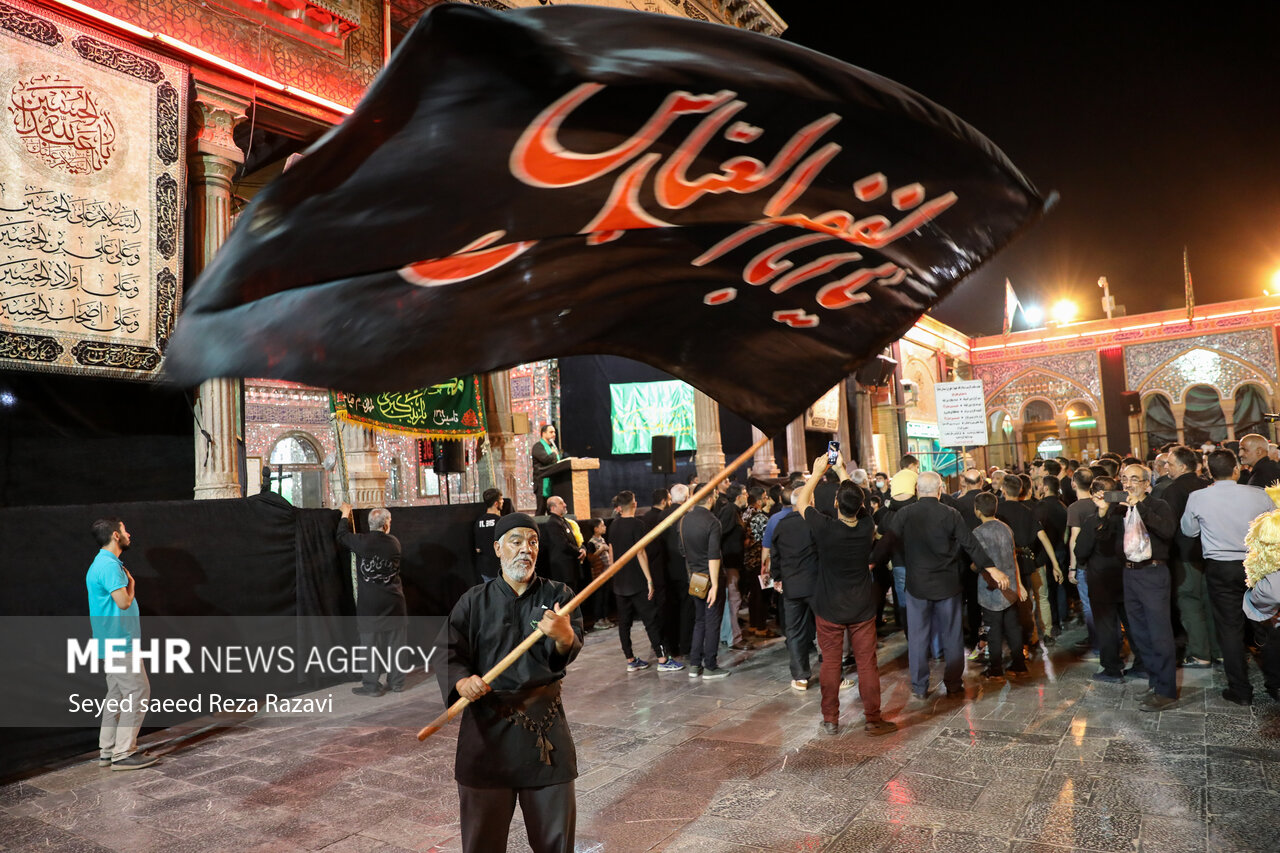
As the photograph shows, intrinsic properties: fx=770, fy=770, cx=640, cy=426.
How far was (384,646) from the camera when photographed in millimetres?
7637

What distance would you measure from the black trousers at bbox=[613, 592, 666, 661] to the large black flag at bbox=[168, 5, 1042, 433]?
18.4 feet

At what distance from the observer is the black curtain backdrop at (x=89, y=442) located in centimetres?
802

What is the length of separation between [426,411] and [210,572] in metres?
3.93

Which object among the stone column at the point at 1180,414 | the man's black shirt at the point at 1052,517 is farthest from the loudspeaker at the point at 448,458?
the stone column at the point at 1180,414

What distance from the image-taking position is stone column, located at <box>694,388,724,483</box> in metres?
15.4

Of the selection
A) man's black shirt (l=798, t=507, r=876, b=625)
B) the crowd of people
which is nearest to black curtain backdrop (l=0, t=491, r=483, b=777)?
the crowd of people

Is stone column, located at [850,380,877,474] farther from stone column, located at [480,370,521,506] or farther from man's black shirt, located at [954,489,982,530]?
man's black shirt, located at [954,489,982,530]

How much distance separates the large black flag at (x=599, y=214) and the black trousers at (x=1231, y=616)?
4.90m

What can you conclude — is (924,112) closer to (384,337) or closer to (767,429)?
(767,429)

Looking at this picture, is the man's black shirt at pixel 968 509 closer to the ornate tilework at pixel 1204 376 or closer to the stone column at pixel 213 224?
the stone column at pixel 213 224

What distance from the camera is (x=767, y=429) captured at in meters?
2.63

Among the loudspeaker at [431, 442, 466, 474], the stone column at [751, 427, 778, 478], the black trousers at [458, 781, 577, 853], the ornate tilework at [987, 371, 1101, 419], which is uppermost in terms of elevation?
the ornate tilework at [987, 371, 1101, 419]

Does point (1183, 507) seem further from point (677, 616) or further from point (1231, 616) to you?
point (677, 616)

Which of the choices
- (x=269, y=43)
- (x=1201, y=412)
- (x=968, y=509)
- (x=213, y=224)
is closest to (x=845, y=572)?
(x=968, y=509)
